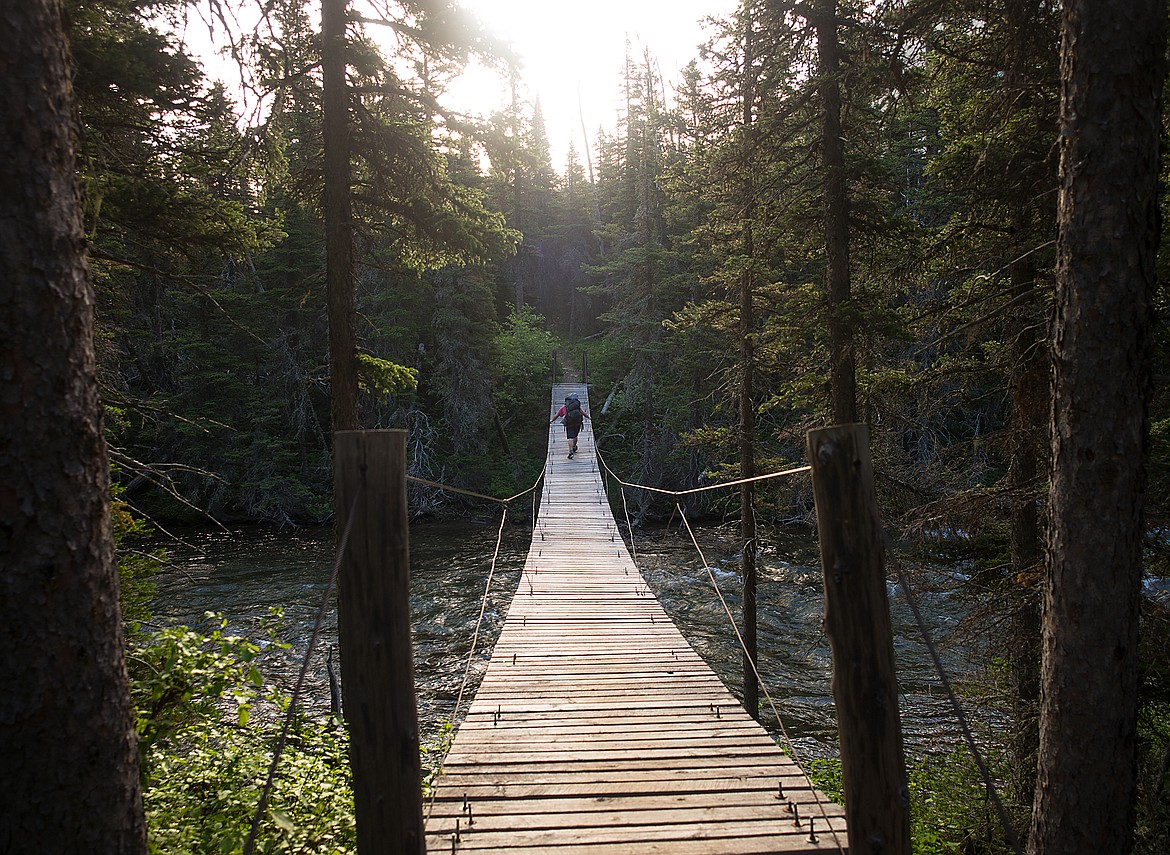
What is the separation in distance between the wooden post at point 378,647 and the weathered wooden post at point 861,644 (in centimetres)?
137

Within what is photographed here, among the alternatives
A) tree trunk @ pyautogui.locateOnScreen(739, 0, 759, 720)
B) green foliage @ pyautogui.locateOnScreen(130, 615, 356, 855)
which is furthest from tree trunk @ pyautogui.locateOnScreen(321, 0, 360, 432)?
tree trunk @ pyautogui.locateOnScreen(739, 0, 759, 720)

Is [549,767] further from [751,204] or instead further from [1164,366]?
[751,204]

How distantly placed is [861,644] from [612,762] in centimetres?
174

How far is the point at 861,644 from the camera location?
201 cm

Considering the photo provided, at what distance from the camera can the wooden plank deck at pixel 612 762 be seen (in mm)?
2621

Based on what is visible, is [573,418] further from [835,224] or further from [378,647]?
[378,647]

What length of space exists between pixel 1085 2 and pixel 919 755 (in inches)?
304

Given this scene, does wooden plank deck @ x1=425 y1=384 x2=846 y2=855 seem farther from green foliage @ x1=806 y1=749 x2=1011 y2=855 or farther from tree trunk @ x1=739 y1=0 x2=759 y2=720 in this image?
tree trunk @ x1=739 y1=0 x2=759 y2=720

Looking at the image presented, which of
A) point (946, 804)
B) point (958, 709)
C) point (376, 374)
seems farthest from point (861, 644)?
point (946, 804)

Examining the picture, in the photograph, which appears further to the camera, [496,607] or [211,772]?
[496,607]

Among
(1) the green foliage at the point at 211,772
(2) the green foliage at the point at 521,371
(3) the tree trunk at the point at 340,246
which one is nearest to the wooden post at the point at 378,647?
(1) the green foliage at the point at 211,772

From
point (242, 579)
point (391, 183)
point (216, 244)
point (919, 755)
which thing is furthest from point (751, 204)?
point (242, 579)

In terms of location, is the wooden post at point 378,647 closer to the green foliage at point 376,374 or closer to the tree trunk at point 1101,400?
the tree trunk at point 1101,400

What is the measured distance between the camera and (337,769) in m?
4.74
